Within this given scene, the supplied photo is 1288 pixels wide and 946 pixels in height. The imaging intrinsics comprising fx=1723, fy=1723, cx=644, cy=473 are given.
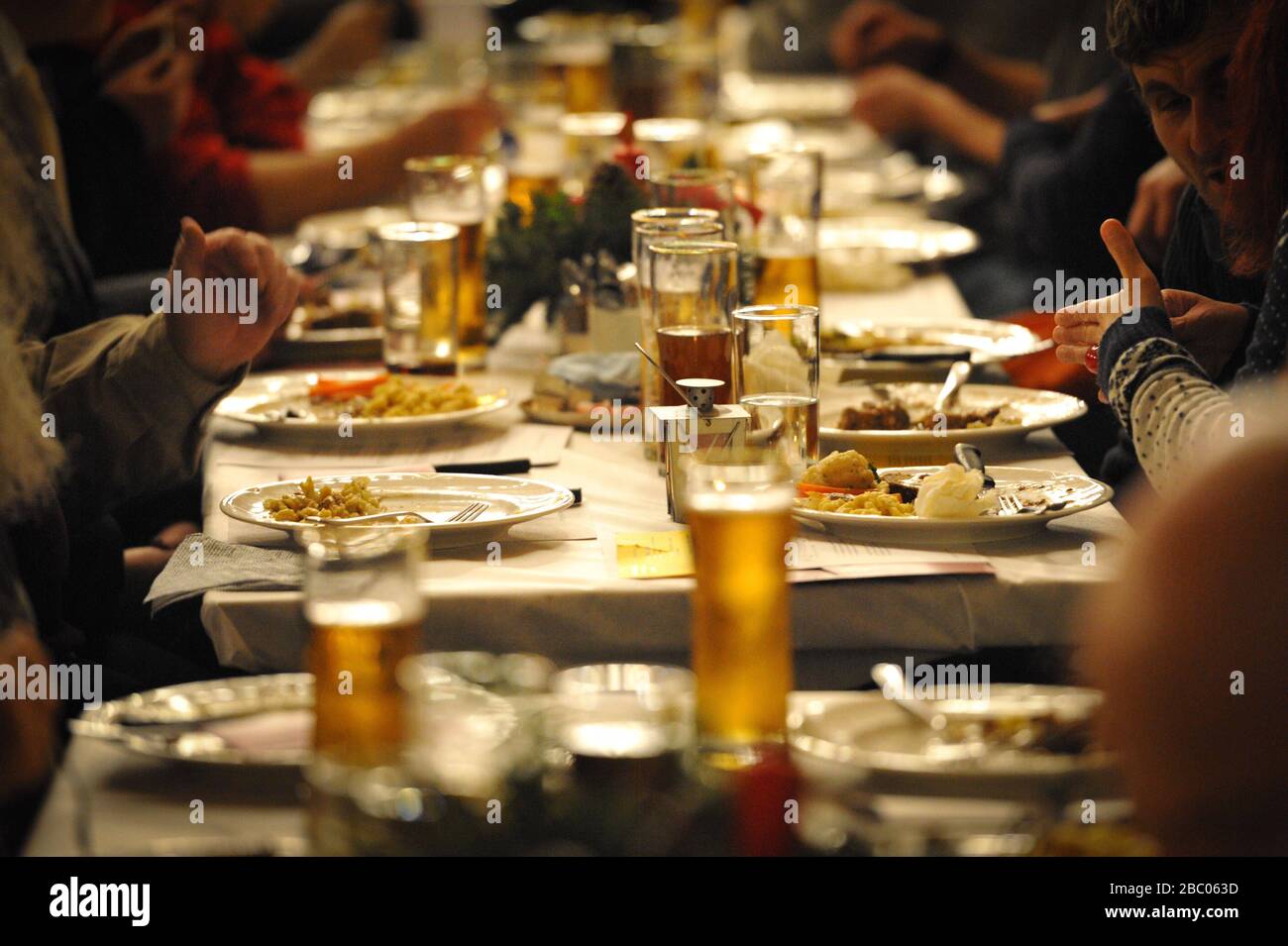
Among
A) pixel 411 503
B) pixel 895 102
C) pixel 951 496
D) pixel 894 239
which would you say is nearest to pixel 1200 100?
pixel 951 496

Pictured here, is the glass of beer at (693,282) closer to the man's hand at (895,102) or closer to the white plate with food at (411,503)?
the white plate with food at (411,503)

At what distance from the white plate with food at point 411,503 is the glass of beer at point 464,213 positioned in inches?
27.8

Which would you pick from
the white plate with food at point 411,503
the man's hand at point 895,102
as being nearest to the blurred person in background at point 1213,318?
the white plate with food at point 411,503

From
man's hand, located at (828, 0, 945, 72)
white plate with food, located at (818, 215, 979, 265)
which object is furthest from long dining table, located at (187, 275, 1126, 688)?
man's hand, located at (828, 0, 945, 72)

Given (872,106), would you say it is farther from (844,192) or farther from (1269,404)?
(1269,404)

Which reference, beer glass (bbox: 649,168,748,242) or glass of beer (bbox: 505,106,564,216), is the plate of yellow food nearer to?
beer glass (bbox: 649,168,748,242)

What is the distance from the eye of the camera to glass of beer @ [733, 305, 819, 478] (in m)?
1.61

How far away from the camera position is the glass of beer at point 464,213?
91.7 inches

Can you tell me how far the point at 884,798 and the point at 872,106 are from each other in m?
3.56

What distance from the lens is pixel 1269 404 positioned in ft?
3.91

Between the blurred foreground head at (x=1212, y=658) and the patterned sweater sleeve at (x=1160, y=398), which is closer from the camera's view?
the blurred foreground head at (x=1212, y=658)

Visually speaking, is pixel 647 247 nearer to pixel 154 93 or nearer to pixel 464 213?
pixel 464 213

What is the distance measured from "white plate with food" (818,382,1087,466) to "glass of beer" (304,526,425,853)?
Answer: 89 cm

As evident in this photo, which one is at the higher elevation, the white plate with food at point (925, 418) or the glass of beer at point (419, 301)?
the glass of beer at point (419, 301)
